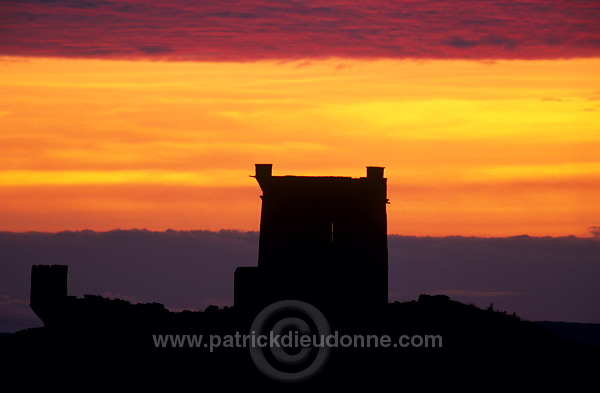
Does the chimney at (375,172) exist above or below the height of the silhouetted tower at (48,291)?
above

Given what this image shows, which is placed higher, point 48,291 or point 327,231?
point 327,231

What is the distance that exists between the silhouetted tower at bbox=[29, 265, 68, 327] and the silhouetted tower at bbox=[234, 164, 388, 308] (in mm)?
9458

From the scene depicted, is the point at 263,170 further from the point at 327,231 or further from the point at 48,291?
the point at 48,291

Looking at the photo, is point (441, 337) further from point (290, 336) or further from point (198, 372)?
point (198, 372)

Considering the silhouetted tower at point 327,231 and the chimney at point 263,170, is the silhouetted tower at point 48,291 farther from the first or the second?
the chimney at point 263,170

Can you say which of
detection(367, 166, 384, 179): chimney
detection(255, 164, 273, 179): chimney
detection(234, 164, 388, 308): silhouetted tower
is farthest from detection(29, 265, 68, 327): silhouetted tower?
detection(367, 166, 384, 179): chimney

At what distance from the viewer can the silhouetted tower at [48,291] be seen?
125 ft

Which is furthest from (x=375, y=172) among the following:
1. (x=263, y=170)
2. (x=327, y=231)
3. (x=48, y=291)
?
(x=48, y=291)

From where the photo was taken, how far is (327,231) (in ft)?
144

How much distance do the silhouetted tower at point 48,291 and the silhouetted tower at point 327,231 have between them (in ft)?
31.0

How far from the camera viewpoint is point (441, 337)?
113 ft

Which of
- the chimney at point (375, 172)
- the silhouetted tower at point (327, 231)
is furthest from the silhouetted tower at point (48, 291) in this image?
the chimney at point (375, 172)

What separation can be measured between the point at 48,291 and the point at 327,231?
1252cm

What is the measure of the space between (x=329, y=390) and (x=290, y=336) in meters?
3.22
